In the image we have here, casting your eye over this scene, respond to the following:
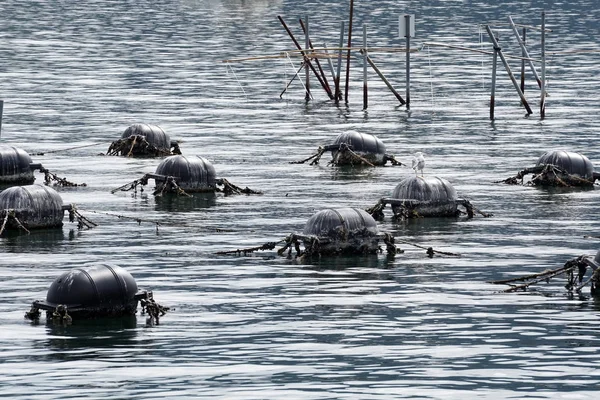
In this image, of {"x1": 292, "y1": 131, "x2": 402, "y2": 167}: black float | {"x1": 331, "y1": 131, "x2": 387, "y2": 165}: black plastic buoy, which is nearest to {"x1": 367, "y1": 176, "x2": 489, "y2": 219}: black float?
{"x1": 292, "y1": 131, "x2": 402, "y2": 167}: black float

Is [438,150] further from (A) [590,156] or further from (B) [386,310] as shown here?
(B) [386,310]

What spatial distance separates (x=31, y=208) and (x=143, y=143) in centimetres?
2095

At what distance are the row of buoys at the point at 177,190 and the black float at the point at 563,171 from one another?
0.11 feet

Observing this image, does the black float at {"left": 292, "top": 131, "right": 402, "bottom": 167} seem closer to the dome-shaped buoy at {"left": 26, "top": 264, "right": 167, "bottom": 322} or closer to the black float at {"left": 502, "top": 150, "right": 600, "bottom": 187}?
the black float at {"left": 502, "top": 150, "right": 600, "bottom": 187}

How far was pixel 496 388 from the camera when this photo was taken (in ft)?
103

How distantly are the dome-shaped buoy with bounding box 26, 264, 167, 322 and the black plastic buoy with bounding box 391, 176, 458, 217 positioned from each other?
16418 millimetres

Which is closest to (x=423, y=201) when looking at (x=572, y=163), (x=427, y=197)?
(x=427, y=197)

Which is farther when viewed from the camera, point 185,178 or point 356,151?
point 356,151

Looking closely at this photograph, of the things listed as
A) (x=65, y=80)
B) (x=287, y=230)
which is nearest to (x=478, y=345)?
(x=287, y=230)

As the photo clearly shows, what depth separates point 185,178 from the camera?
59.0 metres

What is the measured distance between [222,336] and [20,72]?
84921 millimetres

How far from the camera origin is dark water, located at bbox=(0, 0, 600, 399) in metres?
32.8

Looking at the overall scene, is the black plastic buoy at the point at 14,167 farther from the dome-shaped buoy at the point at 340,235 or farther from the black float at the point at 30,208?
the dome-shaped buoy at the point at 340,235

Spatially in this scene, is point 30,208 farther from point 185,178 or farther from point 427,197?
point 427,197
